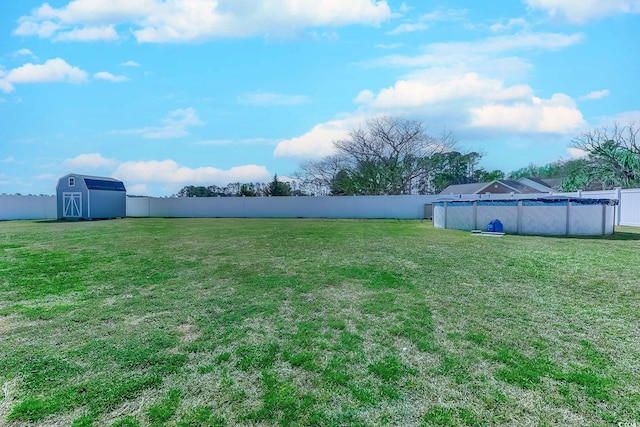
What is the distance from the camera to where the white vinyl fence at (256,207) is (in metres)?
20.3

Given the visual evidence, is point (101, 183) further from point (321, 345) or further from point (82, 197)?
point (321, 345)

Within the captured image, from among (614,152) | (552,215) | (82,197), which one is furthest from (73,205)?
(614,152)

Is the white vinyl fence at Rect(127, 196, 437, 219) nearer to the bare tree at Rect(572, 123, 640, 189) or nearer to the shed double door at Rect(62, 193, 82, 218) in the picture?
the shed double door at Rect(62, 193, 82, 218)

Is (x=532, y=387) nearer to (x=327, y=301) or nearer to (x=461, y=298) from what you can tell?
(x=461, y=298)

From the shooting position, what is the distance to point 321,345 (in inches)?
104

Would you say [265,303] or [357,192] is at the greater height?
[357,192]

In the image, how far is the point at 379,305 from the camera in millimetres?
3586

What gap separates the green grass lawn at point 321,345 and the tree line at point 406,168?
20.4 metres

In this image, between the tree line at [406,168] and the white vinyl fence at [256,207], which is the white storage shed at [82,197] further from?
the tree line at [406,168]

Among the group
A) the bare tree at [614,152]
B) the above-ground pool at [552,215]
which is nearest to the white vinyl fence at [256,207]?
the above-ground pool at [552,215]

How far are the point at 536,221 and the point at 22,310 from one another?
39.8 feet

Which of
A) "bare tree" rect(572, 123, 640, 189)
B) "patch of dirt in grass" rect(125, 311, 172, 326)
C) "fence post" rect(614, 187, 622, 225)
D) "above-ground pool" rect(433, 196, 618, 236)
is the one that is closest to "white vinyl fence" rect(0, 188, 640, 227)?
"fence post" rect(614, 187, 622, 225)

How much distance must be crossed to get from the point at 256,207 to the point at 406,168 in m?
13.1

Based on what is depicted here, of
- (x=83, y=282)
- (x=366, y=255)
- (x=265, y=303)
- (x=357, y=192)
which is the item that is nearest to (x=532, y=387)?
(x=265, y=303)
